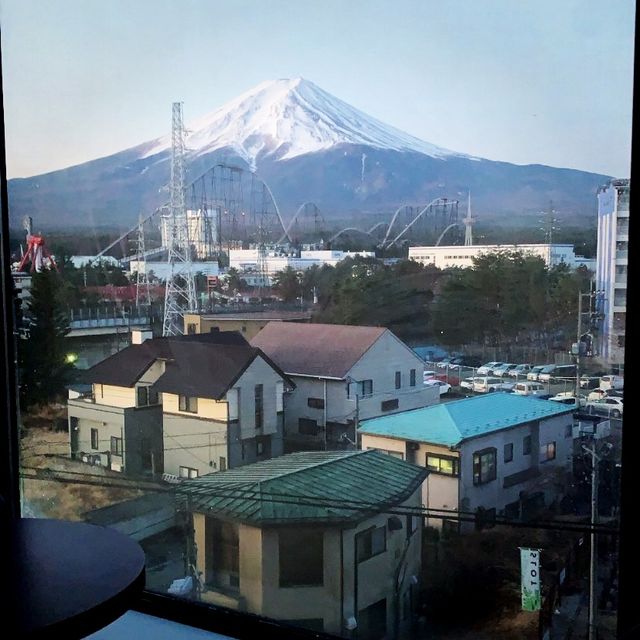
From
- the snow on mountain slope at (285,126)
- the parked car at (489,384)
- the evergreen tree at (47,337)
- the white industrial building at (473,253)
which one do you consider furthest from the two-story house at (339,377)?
the evergreen tree at (47,337)

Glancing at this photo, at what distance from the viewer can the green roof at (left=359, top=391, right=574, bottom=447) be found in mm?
1537

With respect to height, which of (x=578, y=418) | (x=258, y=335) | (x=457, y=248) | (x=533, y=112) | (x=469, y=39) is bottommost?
(x=578, y=418)

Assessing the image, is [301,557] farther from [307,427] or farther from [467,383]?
[467,383]

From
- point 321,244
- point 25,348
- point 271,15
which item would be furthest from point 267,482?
point 271,15

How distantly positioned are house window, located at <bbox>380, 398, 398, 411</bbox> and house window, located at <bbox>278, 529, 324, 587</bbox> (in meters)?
0.34

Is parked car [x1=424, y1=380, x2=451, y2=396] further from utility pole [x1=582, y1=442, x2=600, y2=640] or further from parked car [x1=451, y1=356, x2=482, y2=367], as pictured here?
utility pole [x1=582, y1=442, x2=600, y2=640]

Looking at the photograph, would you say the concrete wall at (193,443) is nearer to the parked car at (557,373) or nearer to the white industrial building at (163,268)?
the white industrial building at (163,268)

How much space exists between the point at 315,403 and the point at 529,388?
1.79ft

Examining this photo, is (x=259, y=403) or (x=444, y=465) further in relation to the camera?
(x=259, y=403)

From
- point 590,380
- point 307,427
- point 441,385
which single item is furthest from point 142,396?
point 590,380

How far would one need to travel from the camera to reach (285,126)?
202cm

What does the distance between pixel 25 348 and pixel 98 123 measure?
728 mm

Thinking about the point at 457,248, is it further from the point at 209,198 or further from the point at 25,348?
the point at 25,348

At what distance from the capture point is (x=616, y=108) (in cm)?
138
